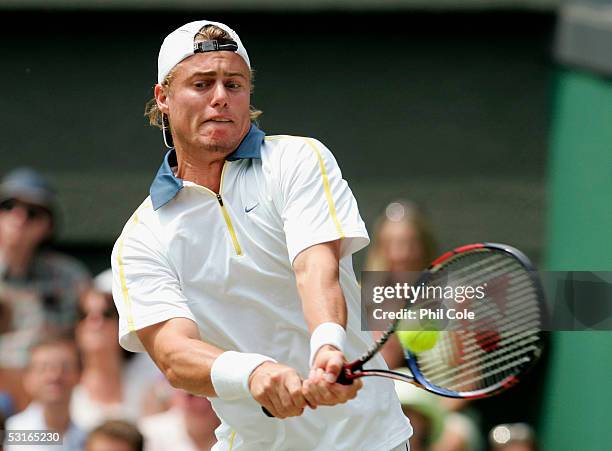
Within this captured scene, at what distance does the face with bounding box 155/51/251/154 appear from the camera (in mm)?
3562

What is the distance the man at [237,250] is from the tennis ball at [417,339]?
0.42 feet

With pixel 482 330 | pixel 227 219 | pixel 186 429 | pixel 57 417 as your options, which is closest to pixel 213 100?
pixel 227 219

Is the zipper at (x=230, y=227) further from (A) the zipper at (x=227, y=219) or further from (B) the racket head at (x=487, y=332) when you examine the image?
(B) the racket head at (x=487, y=332)

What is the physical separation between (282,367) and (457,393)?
1.50 ft

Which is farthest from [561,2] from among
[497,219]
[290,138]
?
[290,138]

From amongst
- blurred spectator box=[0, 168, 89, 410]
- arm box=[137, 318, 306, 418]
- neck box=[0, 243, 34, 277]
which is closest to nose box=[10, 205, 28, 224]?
blurred spectator box=[0, 168, 89, 410]

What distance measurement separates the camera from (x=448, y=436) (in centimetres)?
550

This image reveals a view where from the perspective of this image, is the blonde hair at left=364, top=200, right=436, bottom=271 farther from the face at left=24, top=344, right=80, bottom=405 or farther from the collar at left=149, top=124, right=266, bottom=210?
the collar at left=149, top=124, right=266, bottom=210

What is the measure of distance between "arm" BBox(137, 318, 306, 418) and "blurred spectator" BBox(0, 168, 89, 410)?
92.0 inches

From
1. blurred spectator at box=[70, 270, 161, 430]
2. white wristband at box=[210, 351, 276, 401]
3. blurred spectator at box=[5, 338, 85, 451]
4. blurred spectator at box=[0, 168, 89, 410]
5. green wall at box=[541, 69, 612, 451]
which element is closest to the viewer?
white wristband at box=[210, 351, 276, 401]

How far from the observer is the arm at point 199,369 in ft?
10.1

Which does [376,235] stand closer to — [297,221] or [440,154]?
[440,154]

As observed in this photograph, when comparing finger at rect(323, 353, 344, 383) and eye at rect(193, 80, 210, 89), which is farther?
eye at rect(193, 80, 210, 89)

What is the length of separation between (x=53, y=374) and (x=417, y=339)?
2491mm
